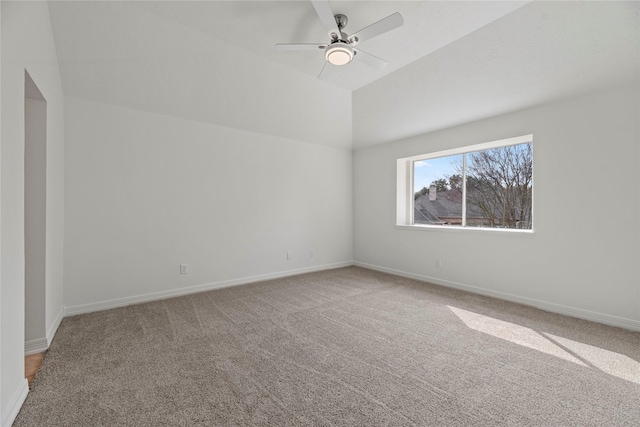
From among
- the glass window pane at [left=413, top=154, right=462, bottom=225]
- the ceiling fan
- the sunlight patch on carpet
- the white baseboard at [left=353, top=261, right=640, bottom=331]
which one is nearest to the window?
the glass window pane at [left=413, top=154, right=462, bottom=225]

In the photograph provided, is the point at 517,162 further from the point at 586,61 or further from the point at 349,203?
the point at 349,203

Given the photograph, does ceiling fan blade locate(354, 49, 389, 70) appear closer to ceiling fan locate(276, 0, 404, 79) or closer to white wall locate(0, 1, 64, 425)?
ceiling fan locate(276, 0, 404, 79)

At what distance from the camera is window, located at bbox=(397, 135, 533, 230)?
3.68 meters

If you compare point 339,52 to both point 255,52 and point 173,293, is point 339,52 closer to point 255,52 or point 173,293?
point 255,52

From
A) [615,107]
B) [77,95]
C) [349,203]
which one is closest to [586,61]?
[615,107]

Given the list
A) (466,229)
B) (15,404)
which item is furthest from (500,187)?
(15,404)

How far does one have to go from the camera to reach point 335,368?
2004 millimetres

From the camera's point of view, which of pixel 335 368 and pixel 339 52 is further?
pixel 339 52

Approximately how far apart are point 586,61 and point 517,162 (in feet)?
4.73

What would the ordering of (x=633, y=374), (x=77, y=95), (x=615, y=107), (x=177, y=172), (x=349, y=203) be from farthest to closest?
(x=349, y=203), (x=177, y=172), (x=77, y=95), (x=615, y=107), (x=633, y=374)

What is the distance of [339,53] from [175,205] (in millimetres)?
2771

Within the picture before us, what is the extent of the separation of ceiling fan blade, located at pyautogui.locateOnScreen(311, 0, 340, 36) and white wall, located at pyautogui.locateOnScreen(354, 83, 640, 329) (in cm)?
262

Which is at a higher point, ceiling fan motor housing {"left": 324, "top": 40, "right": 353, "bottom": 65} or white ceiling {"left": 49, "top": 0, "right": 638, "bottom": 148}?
white ceiling {"left": 49, "top": 0, "right": 638, "bottom": 148}

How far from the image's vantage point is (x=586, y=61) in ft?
8.26
